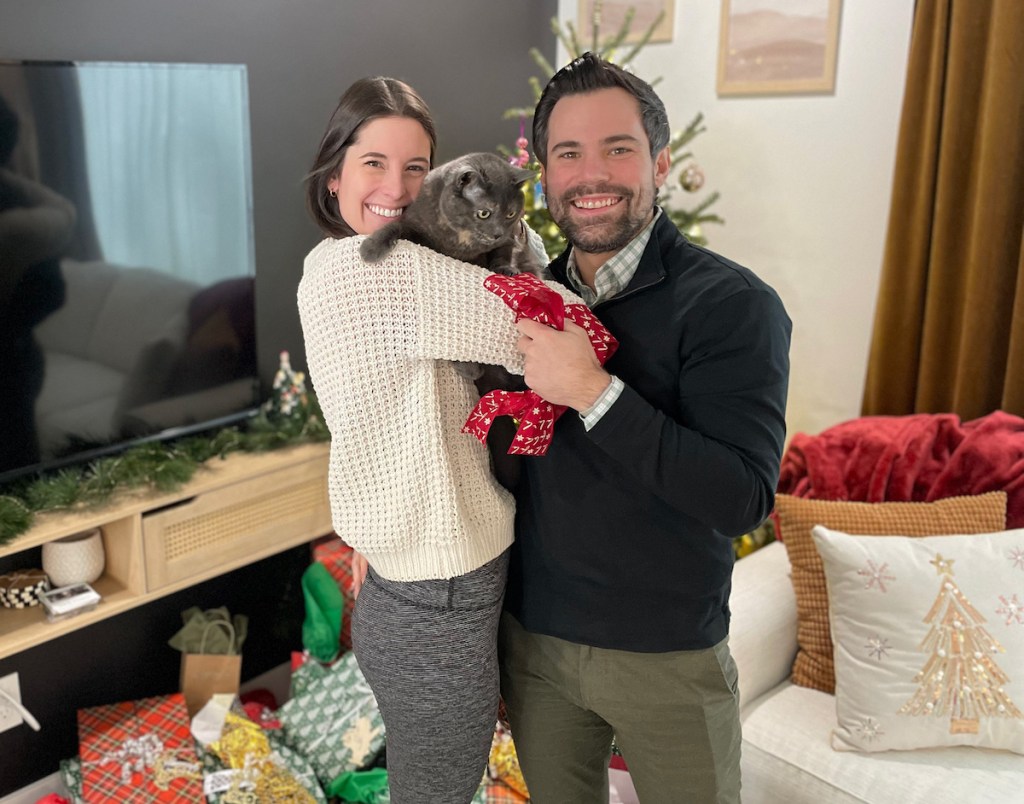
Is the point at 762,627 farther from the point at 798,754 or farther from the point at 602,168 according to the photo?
the point at 602,168

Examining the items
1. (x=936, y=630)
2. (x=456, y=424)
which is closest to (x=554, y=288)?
(x=456, y=424)

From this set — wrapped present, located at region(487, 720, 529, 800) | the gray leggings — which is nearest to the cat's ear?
the gray leggings

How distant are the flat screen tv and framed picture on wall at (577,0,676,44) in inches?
60.3

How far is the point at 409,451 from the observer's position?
1211 millimetres

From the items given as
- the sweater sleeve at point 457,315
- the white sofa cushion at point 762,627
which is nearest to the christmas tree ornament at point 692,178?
the white sofa cushion at point 762,627

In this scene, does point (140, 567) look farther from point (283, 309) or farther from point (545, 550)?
point (545, 550)

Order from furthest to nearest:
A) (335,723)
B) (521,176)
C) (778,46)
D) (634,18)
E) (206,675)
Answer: (634,18) < (778,46) < (206,675) < (335,723) < (521,176)

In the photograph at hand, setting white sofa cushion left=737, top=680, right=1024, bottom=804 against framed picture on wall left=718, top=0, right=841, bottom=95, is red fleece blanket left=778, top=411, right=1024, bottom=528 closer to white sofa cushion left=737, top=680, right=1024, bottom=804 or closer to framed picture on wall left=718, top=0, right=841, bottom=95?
white sofa cushion left=737, top=680, right=1024, bottom=804

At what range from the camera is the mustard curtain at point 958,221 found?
2369 millimetres

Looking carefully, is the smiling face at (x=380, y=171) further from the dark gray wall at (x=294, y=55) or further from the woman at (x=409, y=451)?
the dark gray wall at (x=294, y=55)

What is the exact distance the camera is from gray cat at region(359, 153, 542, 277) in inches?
47.6

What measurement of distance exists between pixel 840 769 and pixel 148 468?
1.69 metres

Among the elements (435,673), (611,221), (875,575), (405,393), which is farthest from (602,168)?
(875,575)

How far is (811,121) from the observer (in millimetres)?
2875
